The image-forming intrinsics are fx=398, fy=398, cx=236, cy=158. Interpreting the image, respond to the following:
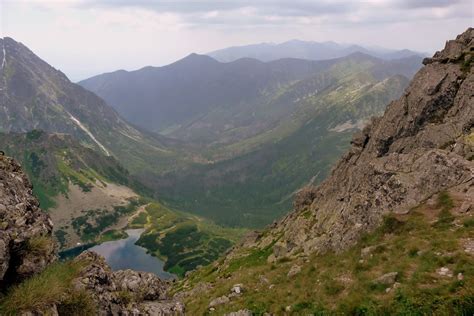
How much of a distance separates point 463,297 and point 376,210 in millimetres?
32532

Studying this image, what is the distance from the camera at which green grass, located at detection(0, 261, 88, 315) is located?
1661cm

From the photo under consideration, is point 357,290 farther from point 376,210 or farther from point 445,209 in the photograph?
point 376,210

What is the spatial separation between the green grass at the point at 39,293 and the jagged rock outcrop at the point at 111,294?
1.42 m

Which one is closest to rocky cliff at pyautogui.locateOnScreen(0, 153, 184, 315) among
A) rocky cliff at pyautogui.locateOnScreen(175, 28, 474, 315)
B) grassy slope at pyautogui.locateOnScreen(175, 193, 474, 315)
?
grassy slope at pyautogui.locateOnScreen(175, 193, 474, 315)

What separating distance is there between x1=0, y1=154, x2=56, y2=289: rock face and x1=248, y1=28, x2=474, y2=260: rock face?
31998 millimetres

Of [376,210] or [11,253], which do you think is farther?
[376,210]

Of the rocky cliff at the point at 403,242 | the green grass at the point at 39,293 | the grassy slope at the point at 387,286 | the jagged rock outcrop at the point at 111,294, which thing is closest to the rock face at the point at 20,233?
the green grass at the point at 39,293

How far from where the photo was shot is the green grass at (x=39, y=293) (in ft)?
54.5

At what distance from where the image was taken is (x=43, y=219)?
24906mm

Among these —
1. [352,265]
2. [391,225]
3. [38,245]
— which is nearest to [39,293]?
[38,245]

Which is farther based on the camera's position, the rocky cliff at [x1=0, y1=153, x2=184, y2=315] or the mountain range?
the mountain range

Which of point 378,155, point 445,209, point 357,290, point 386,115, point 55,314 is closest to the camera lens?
point 55,314

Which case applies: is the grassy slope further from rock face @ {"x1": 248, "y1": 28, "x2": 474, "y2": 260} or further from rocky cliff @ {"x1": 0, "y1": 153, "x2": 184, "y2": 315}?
rocky cliff @ {"x1": 0, "y1": 153, "x2": 184, "y2": 315}

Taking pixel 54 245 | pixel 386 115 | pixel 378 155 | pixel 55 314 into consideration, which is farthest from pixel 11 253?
pixel 386 115
